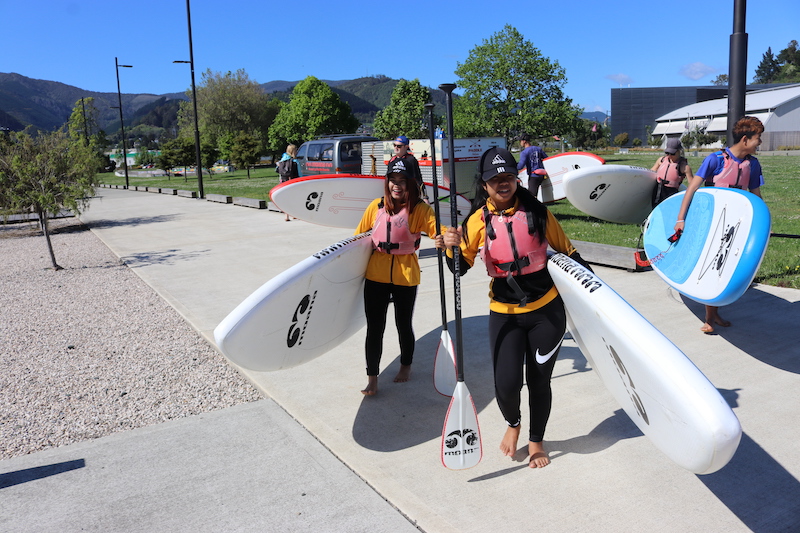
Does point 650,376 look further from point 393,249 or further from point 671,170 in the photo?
point 671,170

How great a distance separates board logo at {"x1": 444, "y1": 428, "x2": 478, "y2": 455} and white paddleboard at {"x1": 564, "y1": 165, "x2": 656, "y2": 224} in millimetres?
6153

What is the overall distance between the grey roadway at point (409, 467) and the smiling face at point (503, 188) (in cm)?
150

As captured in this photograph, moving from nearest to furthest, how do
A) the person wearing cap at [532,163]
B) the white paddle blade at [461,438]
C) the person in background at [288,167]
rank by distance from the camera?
the white paddle blade at [461,438]
the person wearing cap at [532,163]
the person in background at [288,167]

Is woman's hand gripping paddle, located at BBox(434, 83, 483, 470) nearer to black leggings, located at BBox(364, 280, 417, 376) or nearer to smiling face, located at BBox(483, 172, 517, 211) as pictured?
smiling face, located at BBox(483, 172, 517, 211)

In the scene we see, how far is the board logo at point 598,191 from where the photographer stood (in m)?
8.75

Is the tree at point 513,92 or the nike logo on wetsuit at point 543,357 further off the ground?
the tree at point 513,92

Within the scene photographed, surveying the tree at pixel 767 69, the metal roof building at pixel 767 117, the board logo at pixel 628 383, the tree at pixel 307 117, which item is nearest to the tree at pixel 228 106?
the tree at pixel 307 117

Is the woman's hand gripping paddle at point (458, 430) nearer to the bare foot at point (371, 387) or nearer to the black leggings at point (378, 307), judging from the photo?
the black leggings at point (378, 307)

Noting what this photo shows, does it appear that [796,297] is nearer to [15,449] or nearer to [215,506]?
[215,506]

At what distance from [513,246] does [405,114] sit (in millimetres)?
58689

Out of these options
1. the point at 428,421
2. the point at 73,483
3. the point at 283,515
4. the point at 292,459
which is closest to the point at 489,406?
the point at 428,421

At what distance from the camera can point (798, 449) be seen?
137 inches

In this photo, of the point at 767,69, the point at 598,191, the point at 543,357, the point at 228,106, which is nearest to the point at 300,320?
the point at 543,357

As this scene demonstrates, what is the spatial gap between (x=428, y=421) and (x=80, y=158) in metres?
11.4
